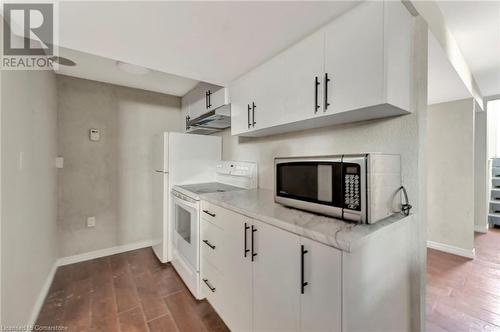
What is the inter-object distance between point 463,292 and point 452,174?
1.57m

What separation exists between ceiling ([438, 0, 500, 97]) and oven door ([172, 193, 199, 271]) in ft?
8.30

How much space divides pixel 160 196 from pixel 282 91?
6.58 feet

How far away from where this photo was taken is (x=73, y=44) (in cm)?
150

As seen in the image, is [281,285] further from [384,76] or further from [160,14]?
[160,14]

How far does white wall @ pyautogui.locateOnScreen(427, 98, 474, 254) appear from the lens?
2.75 m

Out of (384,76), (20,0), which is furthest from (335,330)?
(20,0)

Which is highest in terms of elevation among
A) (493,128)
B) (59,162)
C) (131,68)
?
(131,68)

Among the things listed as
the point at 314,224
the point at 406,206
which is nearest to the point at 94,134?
the point at 314,224

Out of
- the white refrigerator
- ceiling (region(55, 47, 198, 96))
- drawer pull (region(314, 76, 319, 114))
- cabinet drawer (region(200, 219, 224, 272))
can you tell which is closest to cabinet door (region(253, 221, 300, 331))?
cabinet drawer (region(200, 219, 224, 272))

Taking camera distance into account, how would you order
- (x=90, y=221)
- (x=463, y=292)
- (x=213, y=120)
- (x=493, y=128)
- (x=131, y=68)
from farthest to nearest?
1. (x=493, y=128)
2. (x=90, y=221)
3. (x=213, y=120)
4. (x=131, y=68)
5. (x=463, y=292)

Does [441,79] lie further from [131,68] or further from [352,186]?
[131,68]

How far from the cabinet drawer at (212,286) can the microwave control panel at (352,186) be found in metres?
1.15

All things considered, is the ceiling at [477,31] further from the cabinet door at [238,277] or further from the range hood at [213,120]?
the cabinet door at [238,277]

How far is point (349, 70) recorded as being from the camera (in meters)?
1.17
